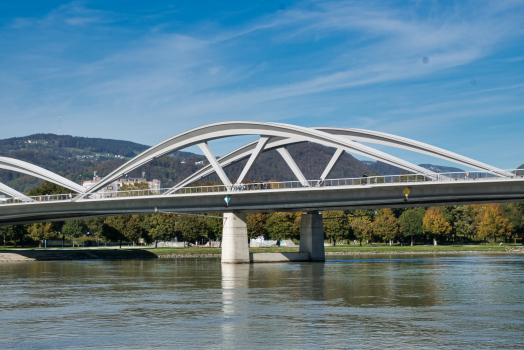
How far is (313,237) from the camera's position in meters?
74.4

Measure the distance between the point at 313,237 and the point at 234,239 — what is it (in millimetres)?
11466

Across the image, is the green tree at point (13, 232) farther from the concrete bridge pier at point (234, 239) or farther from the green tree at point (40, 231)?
the concrete bridge pier at point (234, 239)

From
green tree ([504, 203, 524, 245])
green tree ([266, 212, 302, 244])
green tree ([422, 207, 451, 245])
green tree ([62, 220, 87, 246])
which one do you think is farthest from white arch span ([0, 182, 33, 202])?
green tree ([504, 203, 524, 245])

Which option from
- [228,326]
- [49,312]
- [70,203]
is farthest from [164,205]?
[228,326]

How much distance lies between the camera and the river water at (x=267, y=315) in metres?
18.0

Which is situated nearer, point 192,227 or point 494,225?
point 192,227

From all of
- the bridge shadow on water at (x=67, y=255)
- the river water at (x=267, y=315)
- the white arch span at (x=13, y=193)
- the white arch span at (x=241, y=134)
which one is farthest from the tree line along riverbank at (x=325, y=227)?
the river water at (x=267, y=315)

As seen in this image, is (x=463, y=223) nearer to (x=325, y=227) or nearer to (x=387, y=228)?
(x=387, y=228)

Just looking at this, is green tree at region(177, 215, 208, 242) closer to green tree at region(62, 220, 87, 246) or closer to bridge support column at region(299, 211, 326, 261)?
green tree at region(62, 220, 87, 246)

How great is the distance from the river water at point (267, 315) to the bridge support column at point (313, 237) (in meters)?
34.1

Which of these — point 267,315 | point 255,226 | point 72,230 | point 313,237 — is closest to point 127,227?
point 72,230

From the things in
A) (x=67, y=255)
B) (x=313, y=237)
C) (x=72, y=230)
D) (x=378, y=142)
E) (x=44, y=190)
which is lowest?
(x=67, y=255)

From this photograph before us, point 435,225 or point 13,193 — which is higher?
point 13,193

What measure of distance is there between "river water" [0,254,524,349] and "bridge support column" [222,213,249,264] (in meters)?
27.4
